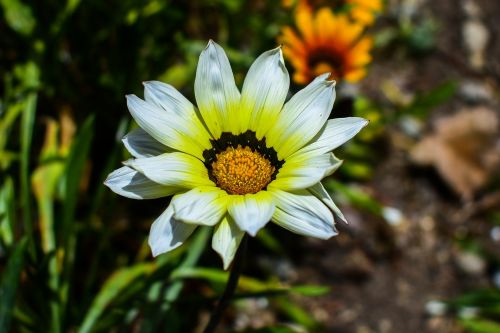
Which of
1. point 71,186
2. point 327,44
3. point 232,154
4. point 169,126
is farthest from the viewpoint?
point 327,44

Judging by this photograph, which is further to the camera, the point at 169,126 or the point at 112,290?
the point at 112,290

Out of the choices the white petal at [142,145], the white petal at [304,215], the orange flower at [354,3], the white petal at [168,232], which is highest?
the orange flower at [354,3]

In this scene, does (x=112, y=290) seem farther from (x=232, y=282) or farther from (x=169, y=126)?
(x=169, y=126)

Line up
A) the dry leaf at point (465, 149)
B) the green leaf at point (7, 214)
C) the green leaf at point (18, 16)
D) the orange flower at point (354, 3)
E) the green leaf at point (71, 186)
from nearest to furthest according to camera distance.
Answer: the green leaf at point (7, 214), the green leaf at point (71, 186), the green leaf at point (18, 16), the orange flower at point (354, 3), the dry leaf at point (465, 149)

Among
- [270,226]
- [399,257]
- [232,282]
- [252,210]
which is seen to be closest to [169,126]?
[252,210]

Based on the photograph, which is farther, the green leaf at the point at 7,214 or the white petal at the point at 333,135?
the green leaf at the point at 7,214

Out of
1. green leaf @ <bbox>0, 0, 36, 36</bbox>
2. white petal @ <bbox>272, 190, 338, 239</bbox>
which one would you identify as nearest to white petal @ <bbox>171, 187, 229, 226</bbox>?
white petal @ <bbox>272, 190, 338, 239</bbox>

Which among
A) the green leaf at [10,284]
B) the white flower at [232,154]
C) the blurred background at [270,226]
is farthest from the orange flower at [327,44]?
the green leaf at [10,284]

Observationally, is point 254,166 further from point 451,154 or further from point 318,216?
point 451,154

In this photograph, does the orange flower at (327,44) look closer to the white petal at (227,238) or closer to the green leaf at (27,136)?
the green leaf at (27,136)
